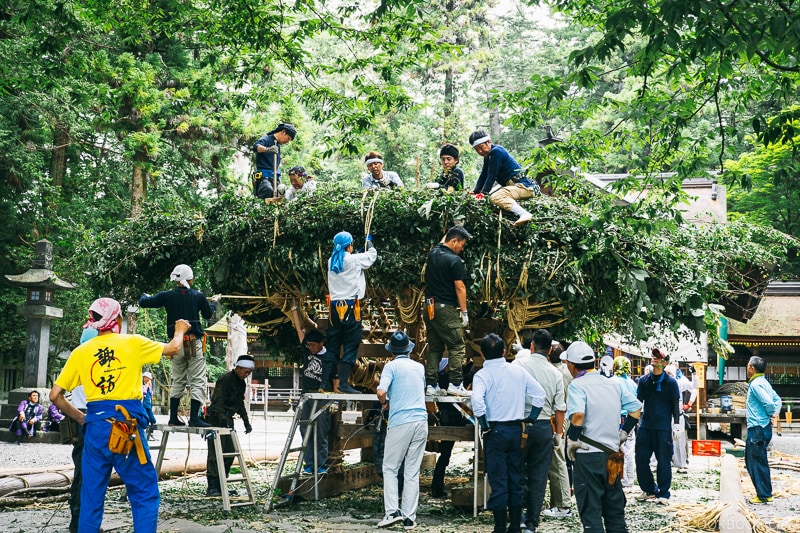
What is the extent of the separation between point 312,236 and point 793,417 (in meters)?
23.0

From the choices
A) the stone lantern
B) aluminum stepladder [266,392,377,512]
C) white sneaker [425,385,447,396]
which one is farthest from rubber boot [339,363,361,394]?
the stone lantern

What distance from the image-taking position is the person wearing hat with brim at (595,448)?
6.65 meters

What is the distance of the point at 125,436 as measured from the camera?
233 inches

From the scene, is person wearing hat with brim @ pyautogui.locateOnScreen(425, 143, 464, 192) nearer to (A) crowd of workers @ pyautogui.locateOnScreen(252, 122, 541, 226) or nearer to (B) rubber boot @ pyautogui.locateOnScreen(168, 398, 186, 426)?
(A) crowd of workers @ pyautogui.locateOnScreen(252, 122, 541, 226)

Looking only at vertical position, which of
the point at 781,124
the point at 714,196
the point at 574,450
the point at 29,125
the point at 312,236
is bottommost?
the point at 574,450

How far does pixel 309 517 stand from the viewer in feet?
28.8

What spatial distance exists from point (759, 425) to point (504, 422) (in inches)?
191

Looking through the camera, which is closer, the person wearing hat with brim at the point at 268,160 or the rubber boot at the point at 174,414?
the rubber boot at the point at 174,414

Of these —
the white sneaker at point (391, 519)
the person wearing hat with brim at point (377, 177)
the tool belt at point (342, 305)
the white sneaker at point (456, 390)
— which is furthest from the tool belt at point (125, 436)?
the person wearing hat with brim at point (377, 177)

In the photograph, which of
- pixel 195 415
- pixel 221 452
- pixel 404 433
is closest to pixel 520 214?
pixel 404 433

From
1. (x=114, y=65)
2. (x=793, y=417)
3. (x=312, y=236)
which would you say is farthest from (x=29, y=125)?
(x=793, y=417)

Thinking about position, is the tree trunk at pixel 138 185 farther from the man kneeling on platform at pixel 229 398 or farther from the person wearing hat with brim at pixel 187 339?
the person wearing hat with brim at pixel 187 339

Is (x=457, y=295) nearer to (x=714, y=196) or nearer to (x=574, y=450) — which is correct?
(x=574, y=450)

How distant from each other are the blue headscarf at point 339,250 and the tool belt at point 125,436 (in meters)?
3.30
